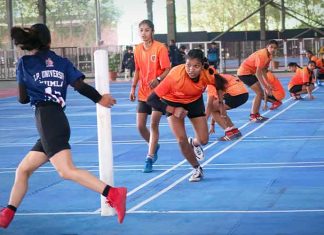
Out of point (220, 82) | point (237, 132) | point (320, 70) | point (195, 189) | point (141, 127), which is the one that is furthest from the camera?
point (320, 70)

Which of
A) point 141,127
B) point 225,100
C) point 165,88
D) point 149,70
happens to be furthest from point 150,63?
point 225,100

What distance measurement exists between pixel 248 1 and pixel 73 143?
71.4m

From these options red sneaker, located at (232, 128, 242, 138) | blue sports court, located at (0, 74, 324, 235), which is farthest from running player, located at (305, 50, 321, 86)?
red sneaker, located at (232, 128, 242, 138)

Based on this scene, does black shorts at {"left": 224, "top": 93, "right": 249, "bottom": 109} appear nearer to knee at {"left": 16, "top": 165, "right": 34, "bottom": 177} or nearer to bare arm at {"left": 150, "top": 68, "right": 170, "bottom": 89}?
bare arm at {"left": 150, "top": 68, "right": 170, "bottom": 89}

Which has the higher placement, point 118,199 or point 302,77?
point 302,77

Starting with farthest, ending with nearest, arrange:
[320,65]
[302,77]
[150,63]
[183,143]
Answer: [320,65] → [302,77] → [150,63] → [183,143]

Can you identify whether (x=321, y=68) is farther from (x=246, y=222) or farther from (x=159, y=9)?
(x=159, y=9)

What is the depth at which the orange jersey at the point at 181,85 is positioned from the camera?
9719 mm

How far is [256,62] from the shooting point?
17.5 m

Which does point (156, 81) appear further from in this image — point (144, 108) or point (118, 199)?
point (118, 199)

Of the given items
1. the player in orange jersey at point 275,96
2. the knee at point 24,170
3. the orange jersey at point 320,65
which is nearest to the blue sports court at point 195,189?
the knee at point 24,170

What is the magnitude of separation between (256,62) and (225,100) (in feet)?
8.38

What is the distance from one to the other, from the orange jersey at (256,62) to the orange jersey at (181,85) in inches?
297

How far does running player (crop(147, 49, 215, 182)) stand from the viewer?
9500 millimetres
